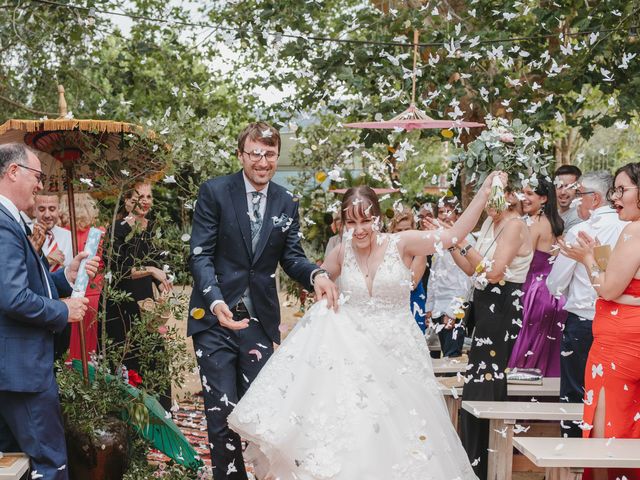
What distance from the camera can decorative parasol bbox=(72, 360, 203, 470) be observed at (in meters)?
4.66

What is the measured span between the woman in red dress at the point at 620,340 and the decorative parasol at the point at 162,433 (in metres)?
2.28

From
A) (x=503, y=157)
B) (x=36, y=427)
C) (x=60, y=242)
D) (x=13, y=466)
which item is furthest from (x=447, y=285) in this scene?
(x=13, y=466)

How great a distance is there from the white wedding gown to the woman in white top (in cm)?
82

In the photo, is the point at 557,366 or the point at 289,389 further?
the point at 557,366

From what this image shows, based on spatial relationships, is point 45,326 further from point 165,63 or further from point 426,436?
point 165,63

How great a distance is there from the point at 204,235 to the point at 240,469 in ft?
4.17

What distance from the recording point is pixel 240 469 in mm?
4352

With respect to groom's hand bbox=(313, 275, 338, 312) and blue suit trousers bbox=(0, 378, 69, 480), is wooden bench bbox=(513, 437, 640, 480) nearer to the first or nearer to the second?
groom's hand bbox=(313, 275, 338, 312)

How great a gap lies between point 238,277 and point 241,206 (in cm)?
40

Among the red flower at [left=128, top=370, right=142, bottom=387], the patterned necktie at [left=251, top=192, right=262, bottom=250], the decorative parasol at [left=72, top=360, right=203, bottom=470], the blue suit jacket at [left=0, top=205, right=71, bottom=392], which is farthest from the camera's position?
the red flower at [left=128, top=370, right=142, bottom=387]

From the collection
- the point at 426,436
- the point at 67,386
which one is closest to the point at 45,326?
the point at 67,386

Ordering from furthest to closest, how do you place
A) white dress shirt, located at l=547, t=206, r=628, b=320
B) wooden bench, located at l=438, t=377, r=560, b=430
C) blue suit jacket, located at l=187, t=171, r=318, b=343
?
wooden bench, located at l=438, t=377, r=560, b=430 < white dress shirt, located at l=547, t=206, r=628, b=320 < blue suit jacket, located at l=187, t=171, r=318, b=343

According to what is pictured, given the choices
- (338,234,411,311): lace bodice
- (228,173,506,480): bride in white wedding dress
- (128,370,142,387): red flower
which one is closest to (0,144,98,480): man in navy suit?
(228,173,506,480): bride in white wedding dress

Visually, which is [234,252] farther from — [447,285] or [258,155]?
[447,285]
